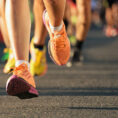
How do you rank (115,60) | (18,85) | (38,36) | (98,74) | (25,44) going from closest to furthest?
1. (18,85)
2. (25,44)
3. (38,36)
4. (98,74)
5. (115,60)

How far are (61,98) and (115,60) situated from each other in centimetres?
295

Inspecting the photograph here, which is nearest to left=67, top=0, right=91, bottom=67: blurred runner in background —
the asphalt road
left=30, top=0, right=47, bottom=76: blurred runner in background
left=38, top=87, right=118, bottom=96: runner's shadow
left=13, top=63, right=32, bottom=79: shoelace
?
the asphalt road

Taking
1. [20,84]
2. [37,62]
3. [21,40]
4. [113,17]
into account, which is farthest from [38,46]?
[113,17]

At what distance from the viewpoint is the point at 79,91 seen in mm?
3377

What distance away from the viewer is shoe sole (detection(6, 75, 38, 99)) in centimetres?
255

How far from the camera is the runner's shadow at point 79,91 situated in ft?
10.5

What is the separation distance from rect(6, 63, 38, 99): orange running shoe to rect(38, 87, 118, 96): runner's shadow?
1.96 ft

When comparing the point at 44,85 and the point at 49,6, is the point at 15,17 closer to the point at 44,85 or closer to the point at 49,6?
the point at 49,6

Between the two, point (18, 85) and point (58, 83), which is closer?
point (18, 85)

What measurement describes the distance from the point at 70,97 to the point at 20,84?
0.62 m

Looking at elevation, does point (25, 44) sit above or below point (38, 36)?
above

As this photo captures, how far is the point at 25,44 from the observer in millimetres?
2734

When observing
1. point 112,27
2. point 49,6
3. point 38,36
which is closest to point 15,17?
point 49,6

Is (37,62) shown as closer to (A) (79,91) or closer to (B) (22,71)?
(A) (79,91)
